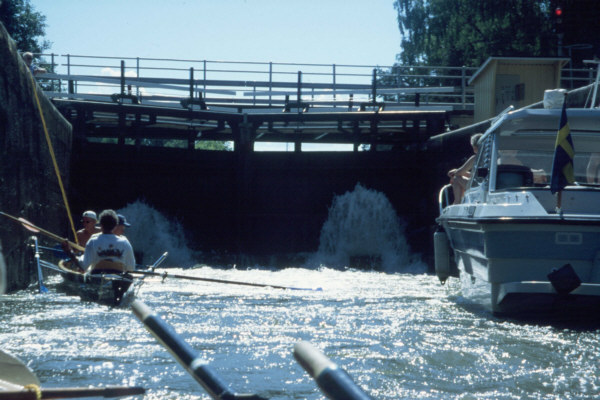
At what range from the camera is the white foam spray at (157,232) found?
17.2 m

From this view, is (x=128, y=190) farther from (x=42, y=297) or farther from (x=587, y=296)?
(x=587, y=296)

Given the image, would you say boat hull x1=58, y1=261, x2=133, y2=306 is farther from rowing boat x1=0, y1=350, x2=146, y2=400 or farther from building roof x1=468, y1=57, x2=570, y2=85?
building roof x1=468, y1=57, x2=570, y2=85

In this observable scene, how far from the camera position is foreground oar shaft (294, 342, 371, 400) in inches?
65.8

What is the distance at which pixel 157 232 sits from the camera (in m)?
17.3

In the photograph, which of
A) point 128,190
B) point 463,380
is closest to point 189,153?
point 128,190

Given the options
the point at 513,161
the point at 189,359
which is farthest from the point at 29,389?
the point at 513,161

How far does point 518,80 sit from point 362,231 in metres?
5.28

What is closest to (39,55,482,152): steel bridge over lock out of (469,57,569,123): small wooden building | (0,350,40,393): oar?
(469,57,569,123): small wooden building

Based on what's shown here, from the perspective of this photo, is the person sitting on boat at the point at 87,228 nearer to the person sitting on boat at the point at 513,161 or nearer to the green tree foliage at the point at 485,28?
the person sitting on boat at the point at 513,161

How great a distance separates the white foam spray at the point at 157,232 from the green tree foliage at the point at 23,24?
2165cm

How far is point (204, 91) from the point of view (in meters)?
20.4

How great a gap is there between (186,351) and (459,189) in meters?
8.28

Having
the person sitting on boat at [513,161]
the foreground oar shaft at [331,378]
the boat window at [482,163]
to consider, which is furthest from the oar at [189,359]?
the person sitting on boat at [513,161]

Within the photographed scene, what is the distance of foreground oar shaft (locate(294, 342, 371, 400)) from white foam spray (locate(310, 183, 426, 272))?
610 inches
